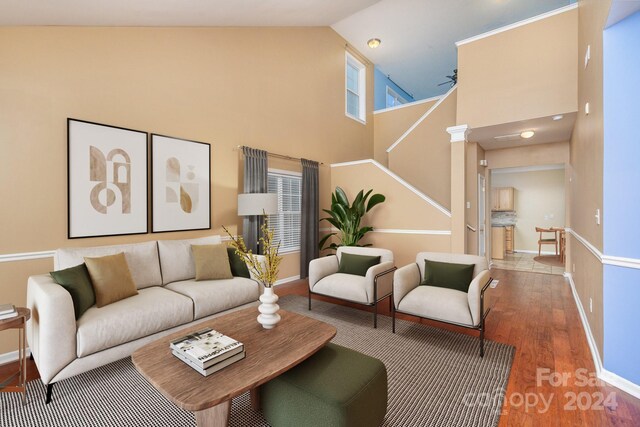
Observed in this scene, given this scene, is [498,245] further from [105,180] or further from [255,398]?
[105,180]

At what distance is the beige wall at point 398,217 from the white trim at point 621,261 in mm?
2597

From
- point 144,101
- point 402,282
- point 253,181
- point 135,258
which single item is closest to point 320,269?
point 402,282

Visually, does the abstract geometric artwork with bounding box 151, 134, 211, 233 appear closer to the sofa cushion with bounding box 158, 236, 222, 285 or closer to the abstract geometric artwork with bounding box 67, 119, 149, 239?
the abstract geometric artwork with bounding box 67, 119, 149, 239

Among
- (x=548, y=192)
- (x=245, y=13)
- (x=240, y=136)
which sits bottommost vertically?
(x=548, y=192)

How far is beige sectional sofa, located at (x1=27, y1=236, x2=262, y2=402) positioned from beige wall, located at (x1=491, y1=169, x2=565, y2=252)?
9.30 metres

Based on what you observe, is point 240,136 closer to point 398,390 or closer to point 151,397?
point 151,397

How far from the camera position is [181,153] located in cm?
384

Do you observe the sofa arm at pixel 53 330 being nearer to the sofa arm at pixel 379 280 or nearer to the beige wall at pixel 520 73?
the sofa arm at pixel 379 280

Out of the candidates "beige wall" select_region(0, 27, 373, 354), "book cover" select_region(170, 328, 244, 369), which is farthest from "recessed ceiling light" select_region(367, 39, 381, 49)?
A: "book cover" select_region(170, 328, 244, 369)

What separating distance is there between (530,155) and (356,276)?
497 centimetres

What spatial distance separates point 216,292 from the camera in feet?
10.2

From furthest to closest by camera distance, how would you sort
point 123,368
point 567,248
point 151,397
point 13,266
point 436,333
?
point 567,248 < point 436,333 < point 13,266 < point 123,368 < point 151,397

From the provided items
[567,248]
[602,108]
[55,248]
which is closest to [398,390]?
[602,108]

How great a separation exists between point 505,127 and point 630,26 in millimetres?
2694
